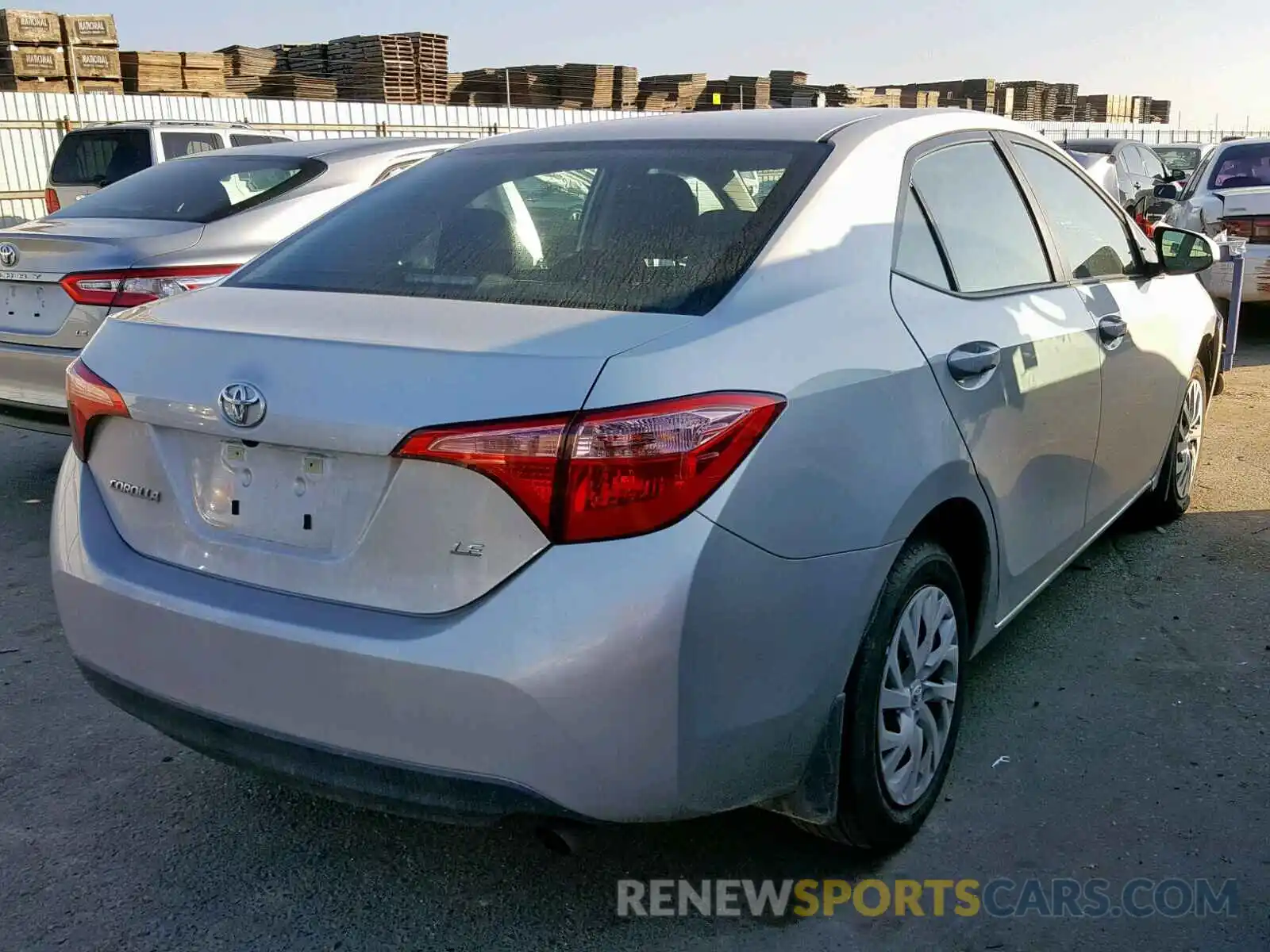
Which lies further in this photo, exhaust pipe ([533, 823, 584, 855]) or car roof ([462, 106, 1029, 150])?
car roof ([462, 106, 1029, 150])

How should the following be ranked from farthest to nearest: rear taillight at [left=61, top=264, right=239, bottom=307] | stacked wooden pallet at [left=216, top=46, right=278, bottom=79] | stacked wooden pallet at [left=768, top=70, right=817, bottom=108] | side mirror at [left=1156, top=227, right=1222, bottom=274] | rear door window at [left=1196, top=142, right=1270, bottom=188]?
stacked wooden pallet at [left=768, top=70, right=817, bottom=108]
stacked wooden pallet at [left=216, top=46, right=278, bottom=79]
rear door window at [left=1196, top=142, right=1270, bottom=188]
rear taillight at [left=61, top=264, right=239, bottom=307]
side mirror at [left=1156, top=227, right=1222, bottom=274]

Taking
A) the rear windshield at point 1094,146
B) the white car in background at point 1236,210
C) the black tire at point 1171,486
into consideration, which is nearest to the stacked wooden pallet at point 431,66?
the rear windshield at point 1094,146

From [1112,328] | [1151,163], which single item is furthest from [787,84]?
[1112,328]

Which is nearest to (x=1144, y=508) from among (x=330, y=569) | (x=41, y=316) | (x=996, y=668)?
(x=996, y=668)

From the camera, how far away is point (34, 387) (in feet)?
17.2

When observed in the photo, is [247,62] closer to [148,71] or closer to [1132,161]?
[148,71]

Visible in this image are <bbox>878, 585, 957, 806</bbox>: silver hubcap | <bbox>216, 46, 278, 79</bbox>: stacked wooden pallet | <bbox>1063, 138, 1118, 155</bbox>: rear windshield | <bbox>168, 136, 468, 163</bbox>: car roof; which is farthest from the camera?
<bbox>216, 46, 278, 79</bbox>: stacked wooden pallet

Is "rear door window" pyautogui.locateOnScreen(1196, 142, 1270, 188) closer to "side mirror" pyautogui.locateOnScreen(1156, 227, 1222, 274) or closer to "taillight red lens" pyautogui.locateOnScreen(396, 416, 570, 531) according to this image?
"side mirror" pyautogui.locateOnScreen(1156, 227, 1222, 274)

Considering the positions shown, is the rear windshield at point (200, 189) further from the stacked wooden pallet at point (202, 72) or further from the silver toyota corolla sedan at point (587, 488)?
the stacked wooden pallet at point (202, 72)

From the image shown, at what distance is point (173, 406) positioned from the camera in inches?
90.7

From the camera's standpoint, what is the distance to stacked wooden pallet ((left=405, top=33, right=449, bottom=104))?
2300 cm

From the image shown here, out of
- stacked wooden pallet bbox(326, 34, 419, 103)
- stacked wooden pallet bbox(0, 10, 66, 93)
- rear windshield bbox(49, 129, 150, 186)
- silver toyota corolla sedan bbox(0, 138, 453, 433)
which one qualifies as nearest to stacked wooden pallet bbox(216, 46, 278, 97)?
stacked wooden pallet bbox(326, 34, 419, 103)

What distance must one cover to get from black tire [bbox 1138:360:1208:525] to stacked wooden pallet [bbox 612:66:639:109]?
20.9 m

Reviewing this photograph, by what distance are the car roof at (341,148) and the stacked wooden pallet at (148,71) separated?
13547 mm
